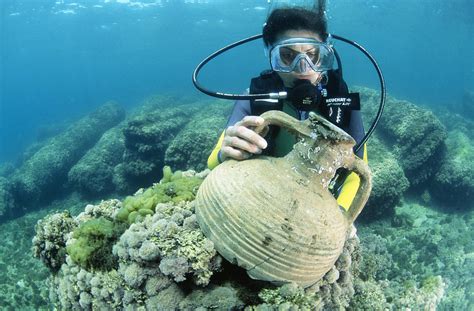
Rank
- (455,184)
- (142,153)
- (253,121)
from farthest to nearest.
Answer: (142,153) < (455,184) < (253,121)

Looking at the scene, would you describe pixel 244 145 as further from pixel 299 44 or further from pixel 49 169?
pixel 49 169

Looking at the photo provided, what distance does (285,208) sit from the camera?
2.02m

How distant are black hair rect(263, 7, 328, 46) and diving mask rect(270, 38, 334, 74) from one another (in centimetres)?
13

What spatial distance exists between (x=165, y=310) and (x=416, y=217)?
9818mm

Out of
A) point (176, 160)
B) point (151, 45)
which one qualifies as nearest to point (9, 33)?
point (151, 45)

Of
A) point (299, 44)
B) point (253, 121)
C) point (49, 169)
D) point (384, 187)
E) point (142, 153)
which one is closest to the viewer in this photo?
point (253, 121)

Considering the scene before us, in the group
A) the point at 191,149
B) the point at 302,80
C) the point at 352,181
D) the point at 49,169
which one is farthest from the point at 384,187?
the point at 49,169

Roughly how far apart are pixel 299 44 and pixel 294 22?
0.22 m

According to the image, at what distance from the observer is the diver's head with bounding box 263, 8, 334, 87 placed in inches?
117

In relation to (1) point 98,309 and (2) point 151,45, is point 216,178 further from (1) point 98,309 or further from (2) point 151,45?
(2) point 151,45

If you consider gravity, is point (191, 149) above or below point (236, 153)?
below

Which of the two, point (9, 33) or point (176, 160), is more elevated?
point (176, 160)

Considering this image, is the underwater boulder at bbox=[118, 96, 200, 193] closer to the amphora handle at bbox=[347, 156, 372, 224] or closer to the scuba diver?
the scuba diver

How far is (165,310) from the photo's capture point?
2.25m
